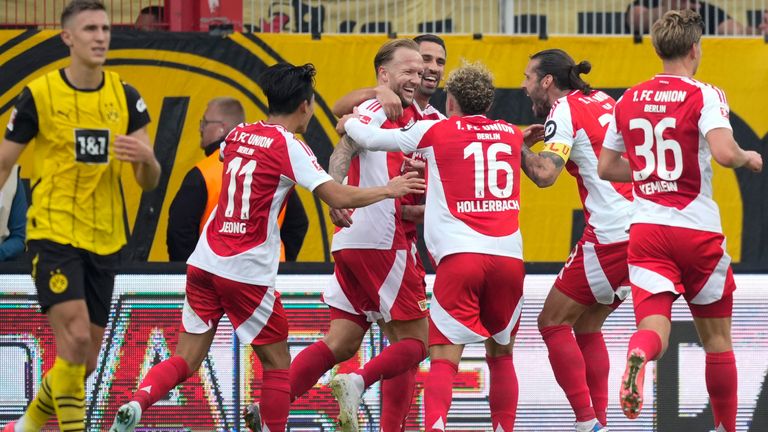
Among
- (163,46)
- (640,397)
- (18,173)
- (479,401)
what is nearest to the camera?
(640,397)

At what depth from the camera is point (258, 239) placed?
24.9 ft

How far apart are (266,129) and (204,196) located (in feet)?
7.08

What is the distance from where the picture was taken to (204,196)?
9648 millimetres

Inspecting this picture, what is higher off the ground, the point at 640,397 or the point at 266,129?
the point at 266,129

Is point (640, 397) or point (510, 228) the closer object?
point (640, 397)

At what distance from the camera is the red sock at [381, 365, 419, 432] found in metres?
8.27

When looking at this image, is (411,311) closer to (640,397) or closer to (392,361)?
(392,361)

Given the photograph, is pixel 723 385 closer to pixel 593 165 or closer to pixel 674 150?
pixel 674 150

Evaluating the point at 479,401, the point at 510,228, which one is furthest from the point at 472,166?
the point at 479,401

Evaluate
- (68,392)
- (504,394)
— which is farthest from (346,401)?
(68,392)

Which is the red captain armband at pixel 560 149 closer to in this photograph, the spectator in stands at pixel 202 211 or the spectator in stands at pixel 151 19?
the spectator in stands at pixel 202 211

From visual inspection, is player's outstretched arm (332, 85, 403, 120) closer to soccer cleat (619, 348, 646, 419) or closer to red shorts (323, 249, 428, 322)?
red shorts (323, 249, 428, 322)

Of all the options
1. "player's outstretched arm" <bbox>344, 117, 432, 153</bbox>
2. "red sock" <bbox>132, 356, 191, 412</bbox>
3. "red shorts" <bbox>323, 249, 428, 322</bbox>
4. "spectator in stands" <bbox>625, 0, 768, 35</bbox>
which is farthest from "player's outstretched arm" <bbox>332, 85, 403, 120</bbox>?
"spectator in stands" <bbox>625, 0, 768, 35</bbox>

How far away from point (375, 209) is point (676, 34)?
7.08 ft
